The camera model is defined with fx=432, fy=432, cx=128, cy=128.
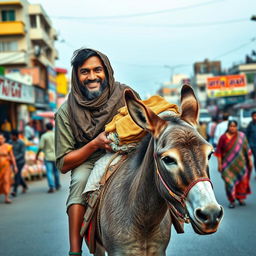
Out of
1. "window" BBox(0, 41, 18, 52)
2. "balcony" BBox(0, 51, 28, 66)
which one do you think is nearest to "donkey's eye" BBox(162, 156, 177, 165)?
"balcony" BBox(0, 51, 28, 66)

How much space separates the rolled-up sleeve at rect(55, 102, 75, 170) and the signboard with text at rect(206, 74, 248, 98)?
4847 cm

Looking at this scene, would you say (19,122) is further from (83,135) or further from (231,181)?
(83,135)

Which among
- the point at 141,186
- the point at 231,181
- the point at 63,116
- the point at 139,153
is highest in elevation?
the point at 63,116

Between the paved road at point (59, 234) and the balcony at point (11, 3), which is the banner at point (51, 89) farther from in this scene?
the paved road at point (59, 234)

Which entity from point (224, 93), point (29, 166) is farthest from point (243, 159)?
point (224, 93)

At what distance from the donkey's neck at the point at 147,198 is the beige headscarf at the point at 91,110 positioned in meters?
0.73

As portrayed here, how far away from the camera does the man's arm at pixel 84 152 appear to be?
3236 mm

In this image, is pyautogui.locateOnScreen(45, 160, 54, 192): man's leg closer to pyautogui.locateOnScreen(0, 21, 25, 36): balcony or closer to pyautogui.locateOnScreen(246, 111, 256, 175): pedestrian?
pyautogui.locateOnScreen(246, 111, 256, 175): pedestrian

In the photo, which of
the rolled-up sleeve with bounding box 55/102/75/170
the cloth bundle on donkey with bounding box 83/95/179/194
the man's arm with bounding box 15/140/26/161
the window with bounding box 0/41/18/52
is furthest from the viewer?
the window with bounding box 0/41/18/52

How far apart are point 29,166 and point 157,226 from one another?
13.0m

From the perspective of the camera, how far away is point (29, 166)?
1541 cm

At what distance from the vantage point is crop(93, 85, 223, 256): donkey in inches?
87.2

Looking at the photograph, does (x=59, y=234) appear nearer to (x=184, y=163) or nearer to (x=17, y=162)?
(x=184, y=163)

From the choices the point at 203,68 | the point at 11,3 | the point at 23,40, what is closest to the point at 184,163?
the point at 11,3
